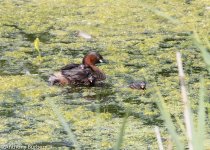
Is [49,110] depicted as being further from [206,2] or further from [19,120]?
[206,2]

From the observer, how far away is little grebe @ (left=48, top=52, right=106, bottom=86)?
601cm

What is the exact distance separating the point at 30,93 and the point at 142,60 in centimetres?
131

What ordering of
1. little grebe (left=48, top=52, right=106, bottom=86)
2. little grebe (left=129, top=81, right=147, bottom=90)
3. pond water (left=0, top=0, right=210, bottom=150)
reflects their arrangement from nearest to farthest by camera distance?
pond water (left=0, top=0, right=210, bottom=150), little grebe (left=129, top=81, right=147, bottom=90), little grebe (left=48, top=52, right=106, bottom=86)

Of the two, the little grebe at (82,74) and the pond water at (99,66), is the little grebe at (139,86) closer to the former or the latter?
the pond water at (99,66)

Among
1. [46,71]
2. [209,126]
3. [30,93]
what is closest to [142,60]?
[46,71]

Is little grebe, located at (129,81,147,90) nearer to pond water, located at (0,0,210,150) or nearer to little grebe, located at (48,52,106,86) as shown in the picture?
pond water, located at (0,0,210,150)

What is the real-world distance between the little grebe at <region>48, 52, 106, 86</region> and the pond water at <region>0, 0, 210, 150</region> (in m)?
0.08

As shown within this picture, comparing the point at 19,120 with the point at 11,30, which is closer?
the point at 19,120

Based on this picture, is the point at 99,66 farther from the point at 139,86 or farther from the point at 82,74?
the point at 139,86

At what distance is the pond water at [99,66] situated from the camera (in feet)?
16.1

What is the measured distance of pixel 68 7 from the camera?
28.2 ft

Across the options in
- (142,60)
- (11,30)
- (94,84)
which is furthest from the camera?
(11,30)

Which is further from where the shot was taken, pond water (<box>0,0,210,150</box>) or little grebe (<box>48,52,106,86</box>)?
little grebe (<box>48,52,106,86</box>)

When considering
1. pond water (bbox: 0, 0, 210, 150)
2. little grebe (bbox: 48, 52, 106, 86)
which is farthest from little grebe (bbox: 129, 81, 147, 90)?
little grebe (bbox: 48, 52, 106, 86)
